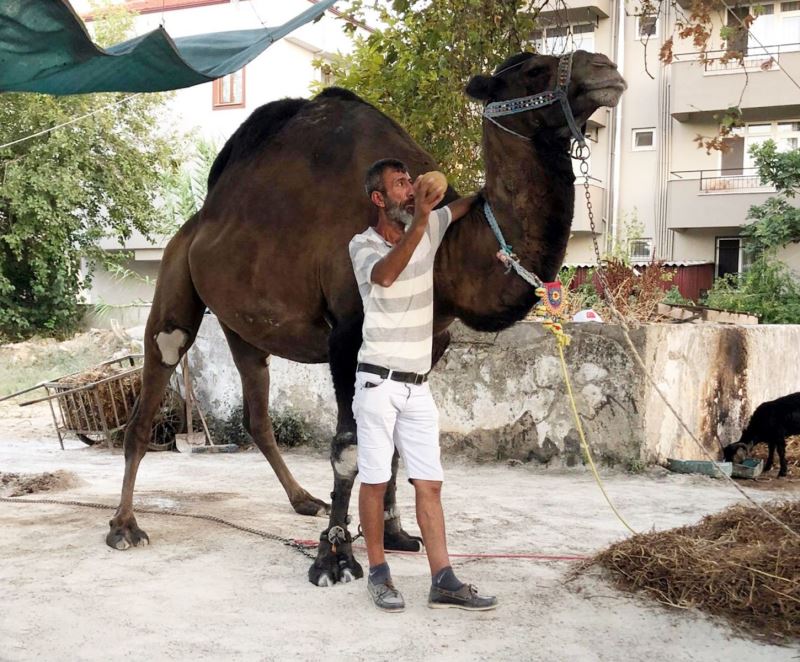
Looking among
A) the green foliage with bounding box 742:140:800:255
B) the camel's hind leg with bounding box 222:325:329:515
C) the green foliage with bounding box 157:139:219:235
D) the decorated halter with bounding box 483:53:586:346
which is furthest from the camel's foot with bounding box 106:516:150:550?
the green foliage with bounding box 157:139:219:235

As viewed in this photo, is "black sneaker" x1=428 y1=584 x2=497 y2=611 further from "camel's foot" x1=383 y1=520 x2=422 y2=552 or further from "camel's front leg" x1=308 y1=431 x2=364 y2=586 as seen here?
"camel's foot" x1=383 y1=520 x2=422 y2=552

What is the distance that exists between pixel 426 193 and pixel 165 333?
2.96 m

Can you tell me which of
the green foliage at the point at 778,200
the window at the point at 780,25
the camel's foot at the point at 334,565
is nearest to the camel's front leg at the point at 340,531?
the camel's foot at the point at 334,565

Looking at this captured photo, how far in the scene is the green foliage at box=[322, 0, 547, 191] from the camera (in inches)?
253

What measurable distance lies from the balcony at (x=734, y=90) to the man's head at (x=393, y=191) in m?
21.6

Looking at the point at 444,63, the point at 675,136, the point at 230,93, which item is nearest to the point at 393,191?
the point at 444,63

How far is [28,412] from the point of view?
14.4 m

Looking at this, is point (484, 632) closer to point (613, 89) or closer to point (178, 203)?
point (613, 89)

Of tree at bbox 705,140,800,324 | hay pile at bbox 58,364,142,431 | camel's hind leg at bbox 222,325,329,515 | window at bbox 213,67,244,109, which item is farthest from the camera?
window at bbox 213,67,244,109

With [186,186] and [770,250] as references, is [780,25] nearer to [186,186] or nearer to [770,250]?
[770,250]

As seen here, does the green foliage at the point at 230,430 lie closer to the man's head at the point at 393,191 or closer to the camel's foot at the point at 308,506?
the camel's foot at the point at 308,506

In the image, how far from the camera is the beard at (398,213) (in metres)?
4.34

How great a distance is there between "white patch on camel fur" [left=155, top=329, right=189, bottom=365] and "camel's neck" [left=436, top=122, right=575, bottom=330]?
2381 mm

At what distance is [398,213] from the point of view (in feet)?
14.3
